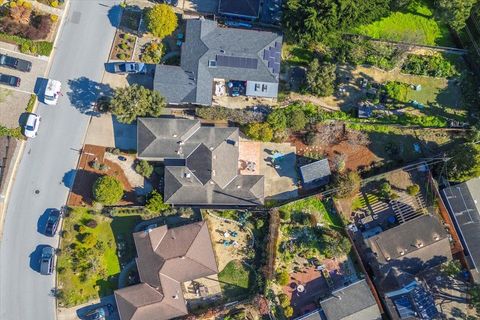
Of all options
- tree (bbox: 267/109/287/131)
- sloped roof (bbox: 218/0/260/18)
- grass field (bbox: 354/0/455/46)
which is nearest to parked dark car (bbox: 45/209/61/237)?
tree (bbox: 267/109/287/131)

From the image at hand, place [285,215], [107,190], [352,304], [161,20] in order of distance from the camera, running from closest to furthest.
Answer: [107,190] → [352,304] → [161,20] → [285,215]

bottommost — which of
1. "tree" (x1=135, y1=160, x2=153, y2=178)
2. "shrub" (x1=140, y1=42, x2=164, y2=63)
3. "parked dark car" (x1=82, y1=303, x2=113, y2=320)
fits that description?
"parked dark car" (x1=82, y1=303, x2=113, y2=320)

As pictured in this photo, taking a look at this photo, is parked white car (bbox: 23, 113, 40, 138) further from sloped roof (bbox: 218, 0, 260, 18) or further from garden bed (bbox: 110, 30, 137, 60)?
sloped roof (bbox: 218, 0, 260, 18)

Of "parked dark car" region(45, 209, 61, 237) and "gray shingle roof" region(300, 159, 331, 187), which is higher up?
"parked dark car" region(45, 209, 61, 237)

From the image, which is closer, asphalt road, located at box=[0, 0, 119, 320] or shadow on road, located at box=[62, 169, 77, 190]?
asphalt road, located at box=[0, 0, 119, 320]

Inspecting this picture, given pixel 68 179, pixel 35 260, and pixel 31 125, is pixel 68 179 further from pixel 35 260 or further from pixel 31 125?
pixel 35 260

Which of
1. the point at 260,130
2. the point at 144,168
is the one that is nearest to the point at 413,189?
the point at 260,130
